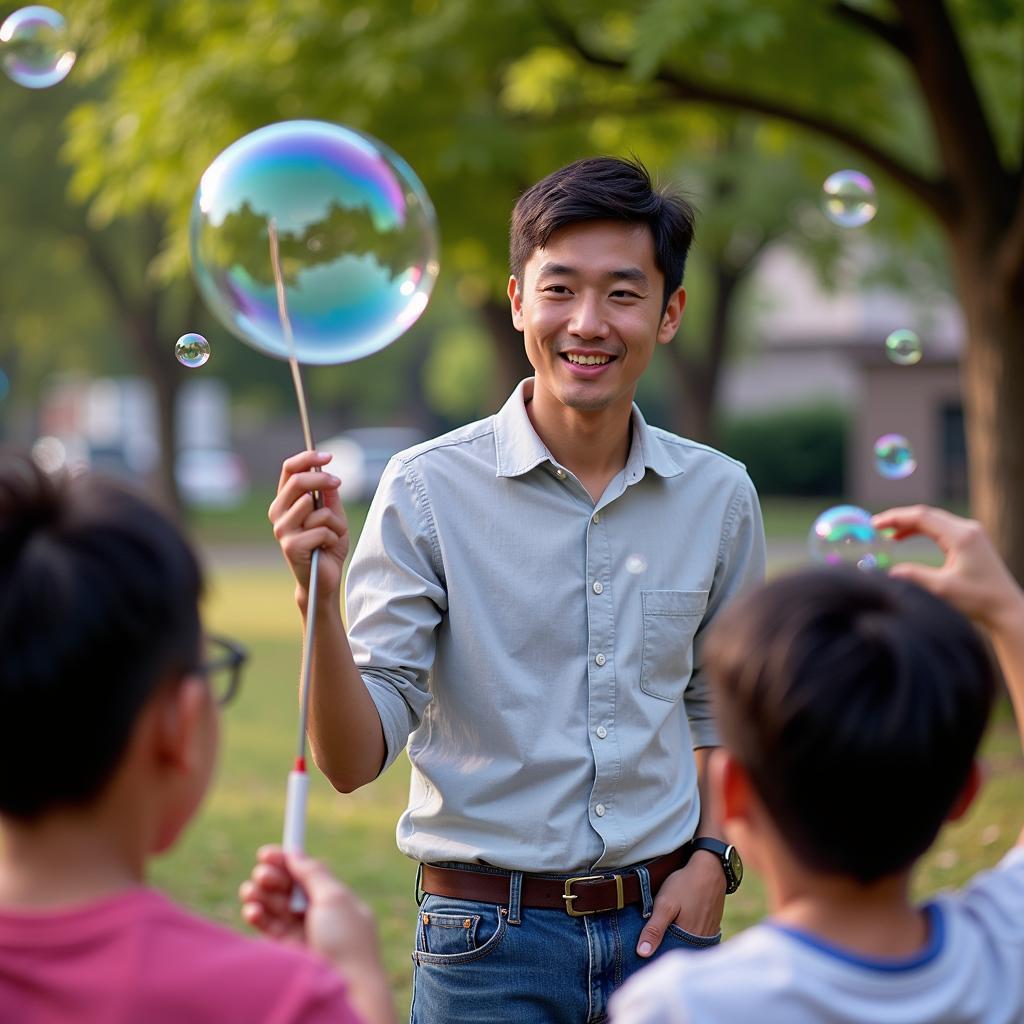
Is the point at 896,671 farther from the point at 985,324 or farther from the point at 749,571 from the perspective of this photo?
the point at 985,324

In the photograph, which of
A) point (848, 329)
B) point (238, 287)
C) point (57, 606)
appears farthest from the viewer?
point (848, 329)

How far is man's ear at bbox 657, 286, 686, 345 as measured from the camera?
327 centimetres

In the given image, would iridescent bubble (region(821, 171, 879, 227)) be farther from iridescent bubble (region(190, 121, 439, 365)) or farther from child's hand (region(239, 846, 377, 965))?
child's hand (region(239, 846, 377, 965))

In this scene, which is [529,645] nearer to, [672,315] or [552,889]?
[552,889]

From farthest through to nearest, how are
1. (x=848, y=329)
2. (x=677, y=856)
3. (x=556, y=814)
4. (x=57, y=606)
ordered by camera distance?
1. (x=848, y=329)
2. (x=677, y=856)
3. (x=556, y=814)
4. (x=57, y=606)

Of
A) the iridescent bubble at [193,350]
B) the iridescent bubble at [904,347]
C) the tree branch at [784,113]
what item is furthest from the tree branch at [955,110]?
the iridescent bubble at [193,350]

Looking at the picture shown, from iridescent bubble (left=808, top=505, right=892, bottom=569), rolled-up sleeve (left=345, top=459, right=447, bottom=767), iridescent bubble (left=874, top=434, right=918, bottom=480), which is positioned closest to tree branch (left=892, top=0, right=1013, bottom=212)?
iridescent bubble (left=874, top=434, right=918, bottom=480)

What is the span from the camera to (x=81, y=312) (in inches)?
1282

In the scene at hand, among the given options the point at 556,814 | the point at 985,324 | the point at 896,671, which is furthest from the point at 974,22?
the point at 896,671

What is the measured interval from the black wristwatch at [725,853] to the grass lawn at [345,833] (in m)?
2.13

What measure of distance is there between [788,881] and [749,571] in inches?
55.9

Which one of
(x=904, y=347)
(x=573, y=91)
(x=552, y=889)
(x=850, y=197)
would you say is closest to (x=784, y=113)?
(x=573, y=91)

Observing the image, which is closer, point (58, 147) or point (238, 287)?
point (238, 287)

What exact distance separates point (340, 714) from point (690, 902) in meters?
0.80
